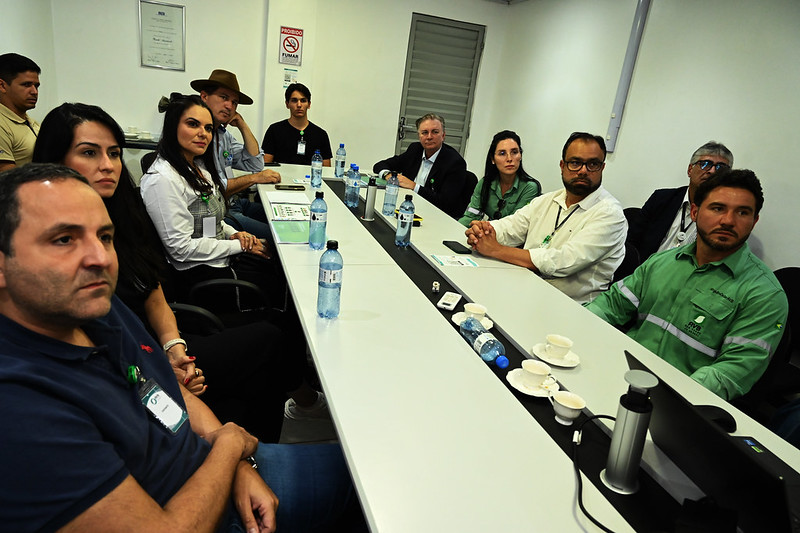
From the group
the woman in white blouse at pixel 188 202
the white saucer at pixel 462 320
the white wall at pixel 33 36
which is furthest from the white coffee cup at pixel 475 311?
the white wall at pixel 33 36

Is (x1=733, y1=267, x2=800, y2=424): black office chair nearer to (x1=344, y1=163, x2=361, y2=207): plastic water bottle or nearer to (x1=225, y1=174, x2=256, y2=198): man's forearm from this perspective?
(x1=344, y1=163, x2=361, y2=207): plastic water bottle

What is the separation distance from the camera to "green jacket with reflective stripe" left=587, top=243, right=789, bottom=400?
5.37 ft

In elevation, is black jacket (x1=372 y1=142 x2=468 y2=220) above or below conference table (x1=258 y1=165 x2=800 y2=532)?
above

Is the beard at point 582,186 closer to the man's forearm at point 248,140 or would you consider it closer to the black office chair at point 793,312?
the black office chair at point 793,312

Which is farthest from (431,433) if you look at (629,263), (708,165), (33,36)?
(33,36)

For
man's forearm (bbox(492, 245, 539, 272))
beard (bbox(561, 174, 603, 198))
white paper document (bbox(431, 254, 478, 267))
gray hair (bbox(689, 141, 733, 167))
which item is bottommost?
white paper document (bbox(431, 254, 478, 267))

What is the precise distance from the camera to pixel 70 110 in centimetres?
158

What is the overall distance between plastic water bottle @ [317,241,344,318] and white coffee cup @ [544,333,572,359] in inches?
27.5

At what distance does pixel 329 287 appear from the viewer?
1.57m

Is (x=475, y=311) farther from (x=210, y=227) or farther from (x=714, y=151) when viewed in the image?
(x=714, y=151)

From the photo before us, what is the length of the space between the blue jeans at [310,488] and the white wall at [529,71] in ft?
10.4

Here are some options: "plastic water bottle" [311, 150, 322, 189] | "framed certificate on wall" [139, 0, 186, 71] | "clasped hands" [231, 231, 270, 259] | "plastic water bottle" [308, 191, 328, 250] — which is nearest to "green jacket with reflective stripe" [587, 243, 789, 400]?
"plastic water bottle" [308, 191, 328, 250]

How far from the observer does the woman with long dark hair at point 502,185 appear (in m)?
3.38

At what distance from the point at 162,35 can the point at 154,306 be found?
4.31 metres
